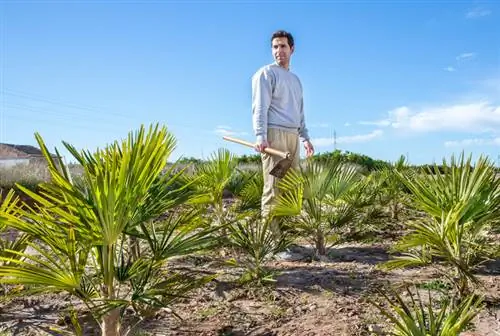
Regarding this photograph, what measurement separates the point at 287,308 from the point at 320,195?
115 cm

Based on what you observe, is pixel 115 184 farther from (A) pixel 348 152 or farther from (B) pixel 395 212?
(A) pixel 348 152

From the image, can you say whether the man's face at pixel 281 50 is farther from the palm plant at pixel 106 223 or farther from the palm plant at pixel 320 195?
the palm plant at pixel 106 223

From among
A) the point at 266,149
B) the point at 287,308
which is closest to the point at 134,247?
the point at 287,308

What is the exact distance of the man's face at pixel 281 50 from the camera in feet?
13.8

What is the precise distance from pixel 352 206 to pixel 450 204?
139 centimetres

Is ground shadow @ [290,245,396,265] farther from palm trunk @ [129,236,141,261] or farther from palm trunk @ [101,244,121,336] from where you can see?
palm trunk @ [101,244,121,336]

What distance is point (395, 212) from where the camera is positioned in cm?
611

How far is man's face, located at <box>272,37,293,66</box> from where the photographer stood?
420 centimetres

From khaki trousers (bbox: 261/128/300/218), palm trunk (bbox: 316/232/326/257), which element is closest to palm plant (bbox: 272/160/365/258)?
palm trunk (bbox: 316/232/326/257)

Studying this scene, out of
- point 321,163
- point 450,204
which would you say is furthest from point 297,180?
point 450,204

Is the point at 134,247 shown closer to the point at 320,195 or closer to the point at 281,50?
the point at 320,195

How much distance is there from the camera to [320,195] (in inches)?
140

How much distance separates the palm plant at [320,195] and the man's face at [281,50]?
1191 mm

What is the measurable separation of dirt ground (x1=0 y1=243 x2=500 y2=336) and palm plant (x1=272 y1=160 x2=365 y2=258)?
1.34 ft
